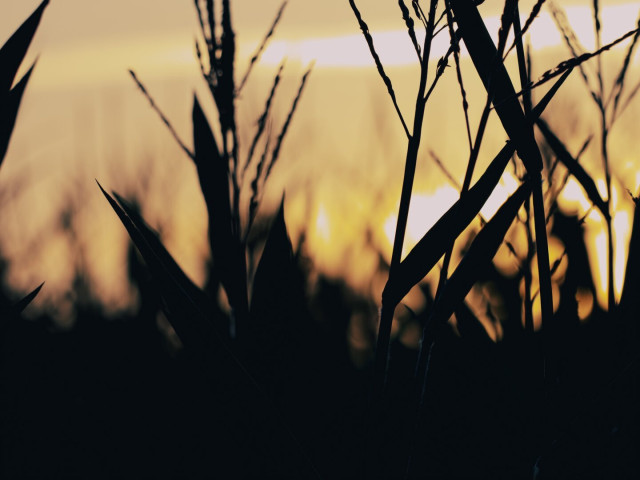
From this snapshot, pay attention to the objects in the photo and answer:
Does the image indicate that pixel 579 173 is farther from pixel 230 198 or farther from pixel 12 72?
pixel 12 72

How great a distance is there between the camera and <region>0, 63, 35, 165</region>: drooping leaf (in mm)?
1131

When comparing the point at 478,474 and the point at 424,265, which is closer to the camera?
the point at 424,265

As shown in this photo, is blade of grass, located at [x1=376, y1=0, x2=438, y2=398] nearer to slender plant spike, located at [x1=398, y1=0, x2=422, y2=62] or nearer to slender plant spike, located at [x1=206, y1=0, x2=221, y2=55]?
slender plant spike, located at [x1=398, y1=0, x2=422, y2=62]

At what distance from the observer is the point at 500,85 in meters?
0.87

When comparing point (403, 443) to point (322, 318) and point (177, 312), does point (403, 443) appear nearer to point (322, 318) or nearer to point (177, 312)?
point (177, 312)

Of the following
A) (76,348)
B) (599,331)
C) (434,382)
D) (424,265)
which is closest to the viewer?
(424,265)

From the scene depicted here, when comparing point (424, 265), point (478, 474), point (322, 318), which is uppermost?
point (424, 265)

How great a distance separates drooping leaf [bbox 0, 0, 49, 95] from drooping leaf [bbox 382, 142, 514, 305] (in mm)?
689

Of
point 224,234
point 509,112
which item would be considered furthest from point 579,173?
point 224,234

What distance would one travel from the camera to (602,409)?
0.97m

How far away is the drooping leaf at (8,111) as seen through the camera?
1.13m

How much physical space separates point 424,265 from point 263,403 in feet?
0.92

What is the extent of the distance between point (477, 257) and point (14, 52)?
757mm

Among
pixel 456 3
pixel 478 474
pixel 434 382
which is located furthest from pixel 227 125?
pixel 478 474
